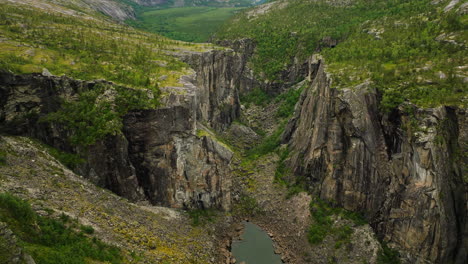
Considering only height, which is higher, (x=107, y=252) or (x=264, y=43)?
(x=264, y=43)

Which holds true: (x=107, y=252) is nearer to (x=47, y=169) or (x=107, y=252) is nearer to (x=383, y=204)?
(x=47, y=169)

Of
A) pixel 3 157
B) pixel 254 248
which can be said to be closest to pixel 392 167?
pixel 254 248

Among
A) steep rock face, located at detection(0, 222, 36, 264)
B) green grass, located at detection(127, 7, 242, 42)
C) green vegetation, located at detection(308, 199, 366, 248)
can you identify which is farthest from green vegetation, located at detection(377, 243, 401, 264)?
green grass, located at detection(127, 7, 242, 42)

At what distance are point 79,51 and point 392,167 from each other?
167ft

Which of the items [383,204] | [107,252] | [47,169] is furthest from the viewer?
[383,204]

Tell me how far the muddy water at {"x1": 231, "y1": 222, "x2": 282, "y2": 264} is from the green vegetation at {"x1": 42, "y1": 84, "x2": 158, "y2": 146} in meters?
24.2

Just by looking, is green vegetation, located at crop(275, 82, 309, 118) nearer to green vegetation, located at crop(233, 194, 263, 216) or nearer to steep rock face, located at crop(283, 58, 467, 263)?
steep rock face, located at crop(283, 58, 467, 263)

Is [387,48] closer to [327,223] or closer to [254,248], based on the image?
[327,223]

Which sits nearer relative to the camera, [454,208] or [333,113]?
[454,208]

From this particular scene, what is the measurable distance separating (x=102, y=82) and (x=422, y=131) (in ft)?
134

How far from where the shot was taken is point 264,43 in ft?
333

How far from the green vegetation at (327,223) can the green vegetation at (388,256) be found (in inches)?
170

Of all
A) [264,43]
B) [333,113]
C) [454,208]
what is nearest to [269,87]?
[264,43]

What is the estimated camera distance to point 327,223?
152 ft
